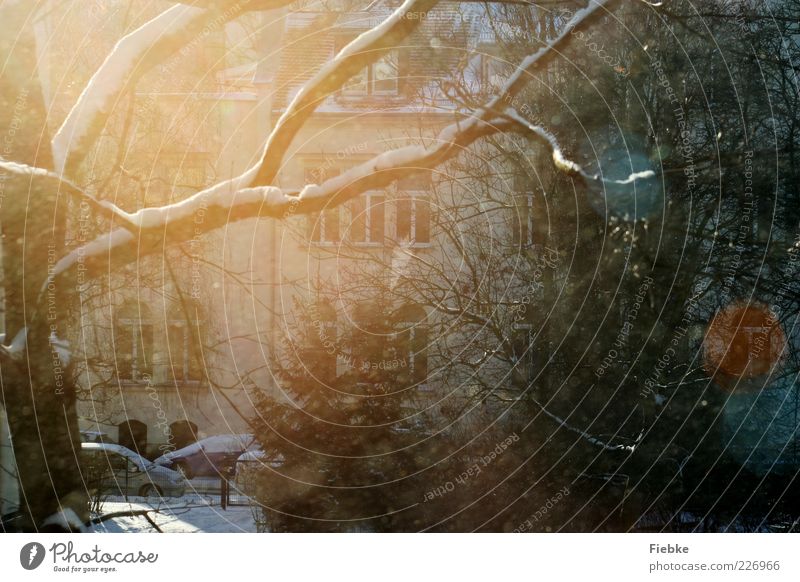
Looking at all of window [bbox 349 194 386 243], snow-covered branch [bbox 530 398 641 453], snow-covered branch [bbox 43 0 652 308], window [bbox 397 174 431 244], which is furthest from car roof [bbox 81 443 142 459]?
snow-covered branch [bbox 530 398 641 453]

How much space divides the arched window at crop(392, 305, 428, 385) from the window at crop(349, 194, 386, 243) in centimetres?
24

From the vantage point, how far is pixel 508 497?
224 cm

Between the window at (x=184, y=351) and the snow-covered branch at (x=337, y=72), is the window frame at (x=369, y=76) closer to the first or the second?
the snow-covered branch at (x=337, y=72)

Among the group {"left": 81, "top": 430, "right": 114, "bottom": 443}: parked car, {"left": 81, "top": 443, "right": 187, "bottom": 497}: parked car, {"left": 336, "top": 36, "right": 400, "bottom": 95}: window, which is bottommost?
{"left": 81, "top": 443, "right": 187, "bottom": 497}: parked car

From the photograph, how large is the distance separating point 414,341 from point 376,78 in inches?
32.3

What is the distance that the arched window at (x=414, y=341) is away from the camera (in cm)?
215

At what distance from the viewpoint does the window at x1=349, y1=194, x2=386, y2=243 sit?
2158 mm

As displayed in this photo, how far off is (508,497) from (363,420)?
533mm

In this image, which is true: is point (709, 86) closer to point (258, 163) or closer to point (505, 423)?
point (505, 423)

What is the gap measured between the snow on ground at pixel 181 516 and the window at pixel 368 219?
2.96 feet

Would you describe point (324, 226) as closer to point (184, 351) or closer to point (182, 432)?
point (184, 351)

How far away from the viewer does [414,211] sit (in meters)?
2.16

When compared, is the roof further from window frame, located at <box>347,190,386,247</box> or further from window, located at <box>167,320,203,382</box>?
window, located at <box>167,320,203,382</box>

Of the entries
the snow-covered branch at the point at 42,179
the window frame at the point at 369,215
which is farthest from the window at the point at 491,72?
the snow-covered branch at the point at 42,179
